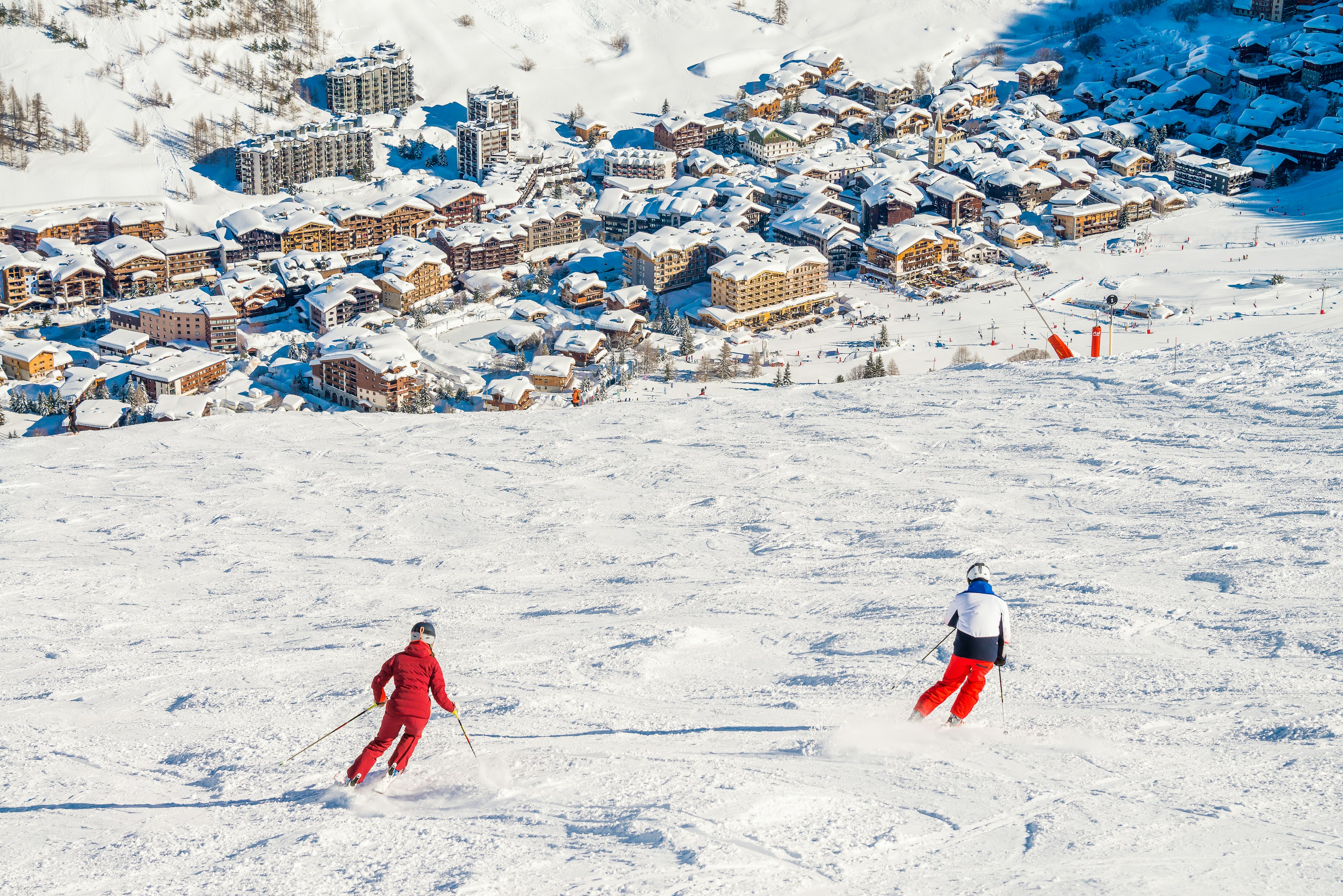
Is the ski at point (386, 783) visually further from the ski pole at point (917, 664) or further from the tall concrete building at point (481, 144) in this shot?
the tall concrete building at point (481, 144)

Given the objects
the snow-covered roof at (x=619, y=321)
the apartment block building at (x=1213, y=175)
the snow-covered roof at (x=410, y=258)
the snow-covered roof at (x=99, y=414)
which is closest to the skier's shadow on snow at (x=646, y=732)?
the snow-covered roof at (x=99, y=414)

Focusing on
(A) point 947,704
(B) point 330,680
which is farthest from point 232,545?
(A) point 947,704

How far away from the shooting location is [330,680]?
4816 mm

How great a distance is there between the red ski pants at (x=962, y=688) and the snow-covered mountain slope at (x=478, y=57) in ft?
103

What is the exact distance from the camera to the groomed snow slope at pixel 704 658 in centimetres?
328

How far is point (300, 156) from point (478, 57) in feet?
26.9

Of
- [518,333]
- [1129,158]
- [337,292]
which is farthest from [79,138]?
[1129,158]

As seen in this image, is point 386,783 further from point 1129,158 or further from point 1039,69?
point 1039,69

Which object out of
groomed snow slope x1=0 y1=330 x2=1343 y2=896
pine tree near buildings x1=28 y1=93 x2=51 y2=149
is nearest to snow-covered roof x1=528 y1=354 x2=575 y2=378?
groomed snow slope x1=0 y1=330 x2=1343 y2=896

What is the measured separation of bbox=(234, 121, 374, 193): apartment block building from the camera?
105 ft

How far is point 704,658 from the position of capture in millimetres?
4887

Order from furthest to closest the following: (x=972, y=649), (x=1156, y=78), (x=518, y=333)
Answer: (x=1156, y=78) < (x=518, y=333) < (x=972, y=649)

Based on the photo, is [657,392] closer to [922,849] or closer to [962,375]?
[962,375]

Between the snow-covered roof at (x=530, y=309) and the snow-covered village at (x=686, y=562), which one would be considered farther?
the snow-covered roof at (x=530, y=309)
